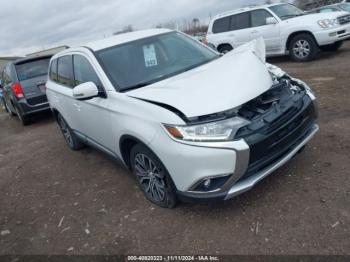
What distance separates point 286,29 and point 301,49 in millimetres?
733

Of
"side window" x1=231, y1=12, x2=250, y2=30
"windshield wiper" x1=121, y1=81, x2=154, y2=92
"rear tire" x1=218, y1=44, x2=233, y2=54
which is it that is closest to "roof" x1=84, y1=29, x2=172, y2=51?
"windshield wiper" x1=121, y1=81, x2=154, y2=92

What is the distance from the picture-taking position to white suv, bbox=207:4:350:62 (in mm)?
9781

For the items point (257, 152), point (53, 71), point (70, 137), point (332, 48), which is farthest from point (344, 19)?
point (257, 152)

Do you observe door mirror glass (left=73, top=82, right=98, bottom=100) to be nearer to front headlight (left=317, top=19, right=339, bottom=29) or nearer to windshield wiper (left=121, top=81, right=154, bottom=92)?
windshield wiper (left=121, top=81, right=154, bottom=92)

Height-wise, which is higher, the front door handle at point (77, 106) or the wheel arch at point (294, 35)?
the front door handle at point (77, 106)

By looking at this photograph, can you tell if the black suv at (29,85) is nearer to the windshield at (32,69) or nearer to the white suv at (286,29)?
the windshield at (32,69)

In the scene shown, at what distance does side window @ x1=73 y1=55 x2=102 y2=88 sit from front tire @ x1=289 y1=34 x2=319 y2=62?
24.5 ft

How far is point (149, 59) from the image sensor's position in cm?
429

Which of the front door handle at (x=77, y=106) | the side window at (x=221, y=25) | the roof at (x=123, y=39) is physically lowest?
the front door handle at (x=77, y=106)

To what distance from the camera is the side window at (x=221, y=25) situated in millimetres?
12070

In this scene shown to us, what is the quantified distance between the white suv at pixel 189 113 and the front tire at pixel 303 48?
6463 millimetres

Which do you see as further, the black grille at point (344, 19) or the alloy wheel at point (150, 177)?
the black grille at point (344, 19)

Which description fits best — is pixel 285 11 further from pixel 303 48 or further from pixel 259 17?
pixel 303 48

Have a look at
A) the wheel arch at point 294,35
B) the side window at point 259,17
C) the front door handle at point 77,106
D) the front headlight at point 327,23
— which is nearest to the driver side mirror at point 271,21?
the side window at point 259,17
